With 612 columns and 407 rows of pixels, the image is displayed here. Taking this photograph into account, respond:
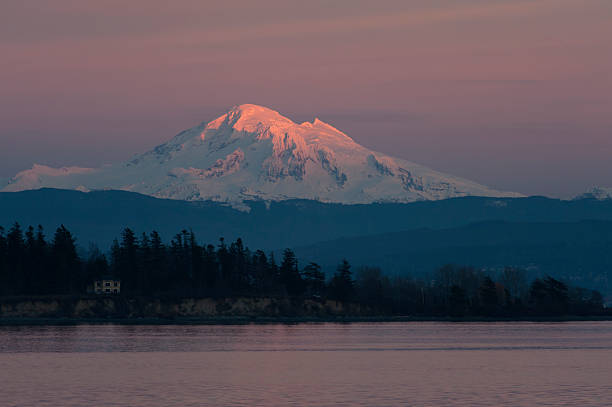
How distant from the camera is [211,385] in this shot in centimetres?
8388

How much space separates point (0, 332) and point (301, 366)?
3141 inches

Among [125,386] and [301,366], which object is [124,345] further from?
[125,386]

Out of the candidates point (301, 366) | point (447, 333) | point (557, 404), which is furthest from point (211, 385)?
point (447, 333)

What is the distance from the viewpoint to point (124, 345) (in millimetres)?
132875

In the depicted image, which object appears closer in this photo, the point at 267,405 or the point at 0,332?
the point at 267,405

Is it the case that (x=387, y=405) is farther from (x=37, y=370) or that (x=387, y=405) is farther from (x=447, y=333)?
(x=447, y=333)

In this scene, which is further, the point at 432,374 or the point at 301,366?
the point at 301,366

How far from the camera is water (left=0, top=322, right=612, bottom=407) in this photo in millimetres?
75188

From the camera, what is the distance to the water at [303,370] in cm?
7519

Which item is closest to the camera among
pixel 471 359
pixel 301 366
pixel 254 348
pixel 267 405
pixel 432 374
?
pixel 267 405

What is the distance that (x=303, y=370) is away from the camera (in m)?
98.1

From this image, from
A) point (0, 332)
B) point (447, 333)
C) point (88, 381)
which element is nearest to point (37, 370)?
point (88, 381)

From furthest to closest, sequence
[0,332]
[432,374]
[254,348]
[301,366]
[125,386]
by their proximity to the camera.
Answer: [0,332] < [254,348] < [301,366] < [432,374] < [125,386]

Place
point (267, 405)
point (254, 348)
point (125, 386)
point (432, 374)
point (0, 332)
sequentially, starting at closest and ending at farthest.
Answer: point (267, 405) < point (125, 386) < point (432, 374) < point (254, 348) < point (0, 332)
